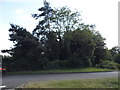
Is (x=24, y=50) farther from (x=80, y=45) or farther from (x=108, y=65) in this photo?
(x=108, y=65)

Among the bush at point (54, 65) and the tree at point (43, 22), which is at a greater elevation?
the tree at point (43, 22)

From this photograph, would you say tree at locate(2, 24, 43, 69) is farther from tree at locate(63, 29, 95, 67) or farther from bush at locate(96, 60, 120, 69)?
bush at locate(96, 60, 120, 69)

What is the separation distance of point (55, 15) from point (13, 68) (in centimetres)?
1099

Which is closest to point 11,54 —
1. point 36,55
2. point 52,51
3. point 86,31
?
point 36,55

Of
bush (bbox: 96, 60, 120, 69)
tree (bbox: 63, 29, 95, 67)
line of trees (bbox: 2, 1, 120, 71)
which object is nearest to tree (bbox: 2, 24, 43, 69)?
line of trees (bbox: 2, 1, 120, 71)

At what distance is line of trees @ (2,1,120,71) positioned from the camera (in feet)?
79.4

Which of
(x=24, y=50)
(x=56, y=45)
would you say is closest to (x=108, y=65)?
(x=56, y=45)

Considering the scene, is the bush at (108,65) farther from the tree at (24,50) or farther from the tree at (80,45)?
the tree at (24,50)

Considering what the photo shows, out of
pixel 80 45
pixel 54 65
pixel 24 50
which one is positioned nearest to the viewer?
pixel 54 65

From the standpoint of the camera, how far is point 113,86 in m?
7.24

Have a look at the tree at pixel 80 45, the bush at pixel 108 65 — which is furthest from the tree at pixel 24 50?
the bush at pixel 108 65

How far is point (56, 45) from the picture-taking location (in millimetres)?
26797

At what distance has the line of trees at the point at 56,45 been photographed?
24.2 m

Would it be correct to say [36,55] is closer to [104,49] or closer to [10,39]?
[10,39]
